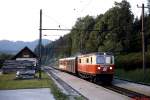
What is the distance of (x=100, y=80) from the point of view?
38.8 meters

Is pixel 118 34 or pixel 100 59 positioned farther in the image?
pixel 118 34

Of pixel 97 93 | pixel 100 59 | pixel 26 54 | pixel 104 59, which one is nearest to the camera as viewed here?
pixel 97 93

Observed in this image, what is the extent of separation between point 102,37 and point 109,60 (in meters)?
46.9

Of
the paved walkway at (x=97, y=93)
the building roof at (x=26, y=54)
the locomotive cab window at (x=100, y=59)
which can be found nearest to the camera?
the paved walkway at (x=97, y=93)

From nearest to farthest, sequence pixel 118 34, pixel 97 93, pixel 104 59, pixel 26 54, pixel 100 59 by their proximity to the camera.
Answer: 1. pixel 97 93
2. pixel 100 59
3. pixel 104 59
4. pixel 118 34
5. pixel 26 54

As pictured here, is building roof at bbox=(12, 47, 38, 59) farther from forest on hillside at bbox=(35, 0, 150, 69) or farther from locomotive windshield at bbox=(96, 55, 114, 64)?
locomotive windshield at bbox=(96, 55, 114, 64)

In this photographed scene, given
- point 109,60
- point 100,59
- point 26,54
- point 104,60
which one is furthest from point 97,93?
point 26,54

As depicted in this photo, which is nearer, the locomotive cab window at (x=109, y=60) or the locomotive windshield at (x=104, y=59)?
the locomotive windshield at (x=104, y=59)

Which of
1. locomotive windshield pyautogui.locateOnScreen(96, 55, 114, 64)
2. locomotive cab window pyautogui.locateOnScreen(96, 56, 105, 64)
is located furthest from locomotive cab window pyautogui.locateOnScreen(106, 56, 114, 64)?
locomotive cab window pyautogui.locateOnScreen(96, 56, 105, 64)

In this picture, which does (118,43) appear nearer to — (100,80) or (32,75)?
(32,75)

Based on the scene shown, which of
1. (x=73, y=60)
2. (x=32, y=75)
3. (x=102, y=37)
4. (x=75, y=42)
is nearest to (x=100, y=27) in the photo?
(x=102, y=37)

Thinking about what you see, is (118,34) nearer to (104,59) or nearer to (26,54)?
(26,54)

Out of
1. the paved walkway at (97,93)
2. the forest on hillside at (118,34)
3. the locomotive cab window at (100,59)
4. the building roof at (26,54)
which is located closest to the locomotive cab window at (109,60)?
the locomotive cab window at (100,59)

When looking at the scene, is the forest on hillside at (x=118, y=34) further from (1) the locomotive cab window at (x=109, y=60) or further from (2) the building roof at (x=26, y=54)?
(1) the locomotive cab window at (x=109, y=60)
